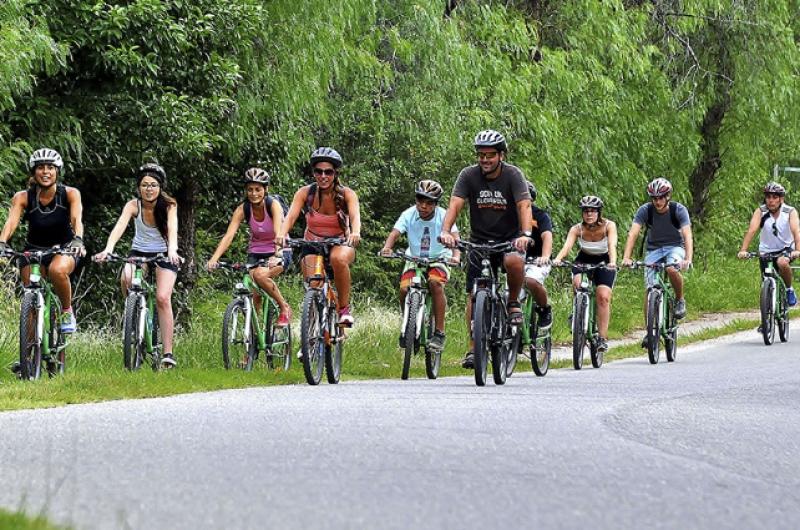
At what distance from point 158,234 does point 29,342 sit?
1702 mm

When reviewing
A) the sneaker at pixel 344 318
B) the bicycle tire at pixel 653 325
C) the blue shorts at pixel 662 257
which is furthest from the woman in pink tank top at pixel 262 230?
the blue shorts at pixel 662 257

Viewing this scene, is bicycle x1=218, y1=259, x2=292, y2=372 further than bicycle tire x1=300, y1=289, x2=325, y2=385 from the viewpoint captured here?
Yes

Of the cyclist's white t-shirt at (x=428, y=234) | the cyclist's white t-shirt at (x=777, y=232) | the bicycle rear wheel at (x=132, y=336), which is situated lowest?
the bicycle rear wheel at (x=132, y=336)

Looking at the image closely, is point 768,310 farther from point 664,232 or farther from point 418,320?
point 418,320

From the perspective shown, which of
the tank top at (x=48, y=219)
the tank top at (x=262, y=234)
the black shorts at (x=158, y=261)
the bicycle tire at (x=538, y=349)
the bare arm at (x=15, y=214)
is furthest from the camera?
the bicycle tire at (x=538, y=349)

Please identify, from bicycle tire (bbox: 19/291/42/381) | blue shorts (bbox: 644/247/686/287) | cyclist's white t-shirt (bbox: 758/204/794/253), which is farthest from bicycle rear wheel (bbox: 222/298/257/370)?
cyclist's white t-shirt (bbox: 758/204/794/253)

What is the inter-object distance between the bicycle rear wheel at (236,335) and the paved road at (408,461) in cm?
318

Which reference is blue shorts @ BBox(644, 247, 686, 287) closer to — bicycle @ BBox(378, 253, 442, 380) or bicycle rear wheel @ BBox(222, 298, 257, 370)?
bicycle @ BBox(378, 253, 442, 380)

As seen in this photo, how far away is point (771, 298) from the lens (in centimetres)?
2183

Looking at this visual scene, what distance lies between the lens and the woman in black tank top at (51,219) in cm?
1323

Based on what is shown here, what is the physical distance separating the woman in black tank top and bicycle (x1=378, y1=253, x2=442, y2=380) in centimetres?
290

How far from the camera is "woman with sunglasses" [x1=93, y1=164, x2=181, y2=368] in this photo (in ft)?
46.2

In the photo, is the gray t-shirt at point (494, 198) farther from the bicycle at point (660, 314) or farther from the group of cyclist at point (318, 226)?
the bicycle at point (660, 314)

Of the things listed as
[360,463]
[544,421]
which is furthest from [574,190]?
[360,463]
